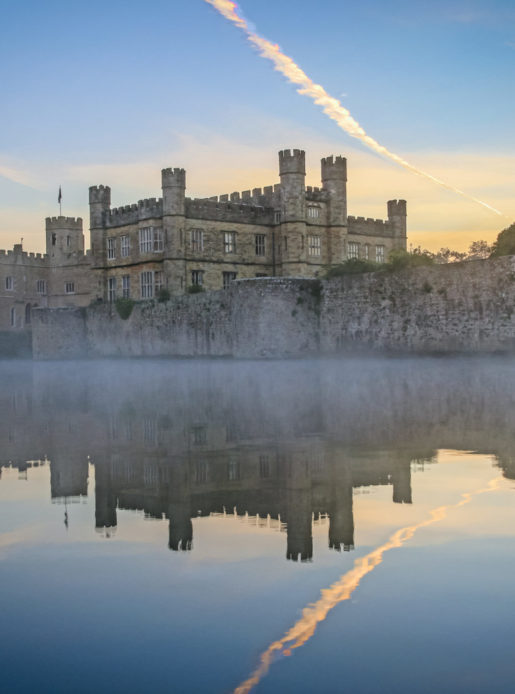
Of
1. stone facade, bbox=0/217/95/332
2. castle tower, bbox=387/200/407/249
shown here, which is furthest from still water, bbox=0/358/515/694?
stone facade, bbox=0/217/95/332

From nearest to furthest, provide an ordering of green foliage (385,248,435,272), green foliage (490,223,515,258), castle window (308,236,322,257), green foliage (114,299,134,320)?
1. green foliage (490,223,515,258)
2. green foliage (385,248,435,272)
3. green foliage (114,299,134,320)
4. castle window (308,236,322,257)

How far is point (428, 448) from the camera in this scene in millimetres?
8531

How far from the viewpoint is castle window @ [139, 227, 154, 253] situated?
44031mm

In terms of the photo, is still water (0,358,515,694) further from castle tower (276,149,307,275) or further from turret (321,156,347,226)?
turret (321,156,347,226)

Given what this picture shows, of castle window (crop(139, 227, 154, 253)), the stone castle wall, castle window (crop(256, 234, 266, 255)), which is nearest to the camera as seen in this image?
the stone castle wall

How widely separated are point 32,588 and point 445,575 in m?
2.00

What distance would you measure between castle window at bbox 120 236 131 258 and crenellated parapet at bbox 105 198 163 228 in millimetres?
779

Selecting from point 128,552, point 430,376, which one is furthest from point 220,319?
point 128,552

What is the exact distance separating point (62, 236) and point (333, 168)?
31927 millimetres

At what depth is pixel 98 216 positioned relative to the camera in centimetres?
4769

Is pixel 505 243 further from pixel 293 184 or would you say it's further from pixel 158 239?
pixel 158 239

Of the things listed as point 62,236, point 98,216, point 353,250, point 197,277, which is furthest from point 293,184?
point 62,236

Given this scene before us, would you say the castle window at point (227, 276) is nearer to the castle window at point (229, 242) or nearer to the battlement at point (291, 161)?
the castle window at point (229, 242)

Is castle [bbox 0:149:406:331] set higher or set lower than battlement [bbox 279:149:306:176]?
lower
